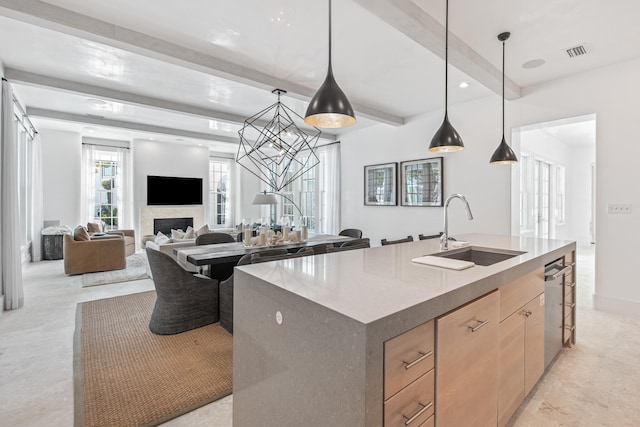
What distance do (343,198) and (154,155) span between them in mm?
5227

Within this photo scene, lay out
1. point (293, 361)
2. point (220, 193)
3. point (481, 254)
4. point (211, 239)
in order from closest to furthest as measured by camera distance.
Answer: point (293, 361)
point (481, 254)
point (211, 239)
point (220, 193)

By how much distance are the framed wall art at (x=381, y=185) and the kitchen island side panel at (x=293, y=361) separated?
183 inches

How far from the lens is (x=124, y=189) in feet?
26.8

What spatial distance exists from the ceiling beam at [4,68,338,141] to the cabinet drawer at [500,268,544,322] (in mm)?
5029

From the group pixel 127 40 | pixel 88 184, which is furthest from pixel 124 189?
pixel 127 40

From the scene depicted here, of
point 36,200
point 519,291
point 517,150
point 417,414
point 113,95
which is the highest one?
point 113,95

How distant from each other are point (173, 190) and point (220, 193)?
1.61 meters

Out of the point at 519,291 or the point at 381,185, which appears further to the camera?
the point at 381,185

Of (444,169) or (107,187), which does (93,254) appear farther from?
(444,169)

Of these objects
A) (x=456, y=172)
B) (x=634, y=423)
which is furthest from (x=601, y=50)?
(x=634, y=423)

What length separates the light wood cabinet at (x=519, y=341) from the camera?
1.59 m

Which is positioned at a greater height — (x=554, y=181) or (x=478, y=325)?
(x=554, y=181)

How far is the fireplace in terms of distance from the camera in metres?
8.20

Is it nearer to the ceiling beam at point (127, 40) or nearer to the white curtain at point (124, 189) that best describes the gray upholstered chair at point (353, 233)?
the ceiling beam at point (127, 40)
